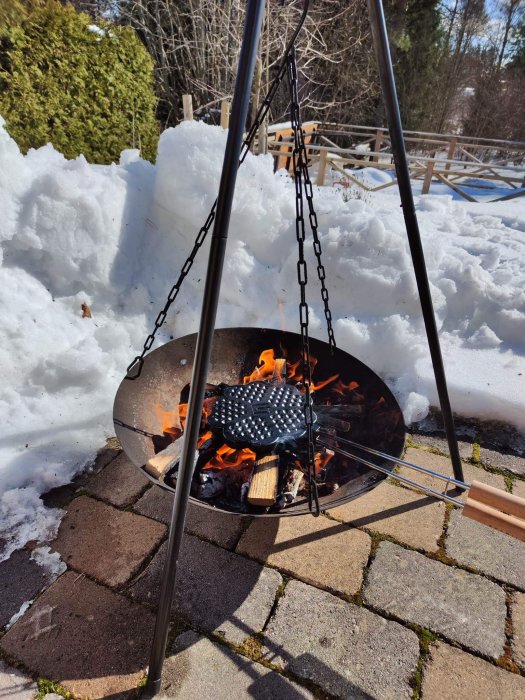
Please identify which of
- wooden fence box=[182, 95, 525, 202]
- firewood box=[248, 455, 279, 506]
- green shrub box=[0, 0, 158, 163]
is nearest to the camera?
firewood box=[248, 455, 279, 506]

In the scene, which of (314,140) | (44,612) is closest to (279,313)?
(44,612)

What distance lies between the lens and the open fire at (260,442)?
5.97ft

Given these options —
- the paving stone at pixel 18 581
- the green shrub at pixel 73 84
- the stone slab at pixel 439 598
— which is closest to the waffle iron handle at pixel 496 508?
the stone slab at pixel 439 598

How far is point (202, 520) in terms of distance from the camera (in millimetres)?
2029

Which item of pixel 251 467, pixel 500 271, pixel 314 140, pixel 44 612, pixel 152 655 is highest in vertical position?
pixel 314 140

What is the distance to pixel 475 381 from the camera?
2.83 meters

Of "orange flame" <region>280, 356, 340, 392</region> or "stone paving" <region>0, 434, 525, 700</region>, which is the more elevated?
"orange flame" <region>280, 356, 340, 392</region>

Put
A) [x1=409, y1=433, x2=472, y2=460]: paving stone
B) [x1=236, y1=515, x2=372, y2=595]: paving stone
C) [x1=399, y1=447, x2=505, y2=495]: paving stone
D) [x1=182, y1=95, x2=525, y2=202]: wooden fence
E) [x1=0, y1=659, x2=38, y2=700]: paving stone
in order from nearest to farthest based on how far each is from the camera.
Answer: [x1=0, y1=659, x2=38, y2=700]: paving stone → [x1=236, y1=515, x2=372, y2=595]: paving stone → [x1=399, y1=447, x2=505, y2=495]: paving stone → [x1=409, y1=433, x2=472, y2=460]: paving stone → [x1=182, y1=95, x2=525, y2=202]: wooden fence

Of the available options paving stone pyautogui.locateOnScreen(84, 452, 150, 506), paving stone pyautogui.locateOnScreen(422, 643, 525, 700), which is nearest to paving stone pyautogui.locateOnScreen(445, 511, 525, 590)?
paving stone pyautogui.locateOnScreen(422, 643, 525, 700)

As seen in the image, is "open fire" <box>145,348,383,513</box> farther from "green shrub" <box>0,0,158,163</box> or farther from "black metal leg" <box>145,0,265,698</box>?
"green shrub" <box>0,0,158,163</box>

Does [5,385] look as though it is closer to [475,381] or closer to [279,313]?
[279,313]

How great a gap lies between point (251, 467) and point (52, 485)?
37.4 inches

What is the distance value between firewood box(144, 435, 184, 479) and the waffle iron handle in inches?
42.3

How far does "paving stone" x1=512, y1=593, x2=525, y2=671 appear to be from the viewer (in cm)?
157
